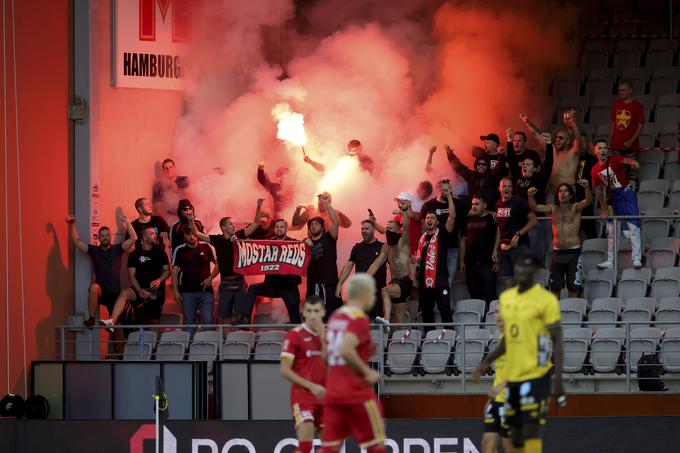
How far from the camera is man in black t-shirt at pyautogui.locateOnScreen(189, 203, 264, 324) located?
19.8 meters

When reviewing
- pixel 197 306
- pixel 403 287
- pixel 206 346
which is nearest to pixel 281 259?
pixel 197 306

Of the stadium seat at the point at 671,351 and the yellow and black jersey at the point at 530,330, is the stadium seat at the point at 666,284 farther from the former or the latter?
the yellow and black jersey at the point at 530,330

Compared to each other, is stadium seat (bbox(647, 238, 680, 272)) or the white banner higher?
the white banner

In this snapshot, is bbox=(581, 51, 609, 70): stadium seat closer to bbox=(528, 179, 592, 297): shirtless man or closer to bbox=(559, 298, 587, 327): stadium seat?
bbox=(528, 179, 592, 297): shirtless man

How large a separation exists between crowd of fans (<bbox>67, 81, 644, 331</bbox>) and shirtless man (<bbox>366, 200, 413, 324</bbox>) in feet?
0.05

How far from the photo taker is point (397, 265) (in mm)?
19234

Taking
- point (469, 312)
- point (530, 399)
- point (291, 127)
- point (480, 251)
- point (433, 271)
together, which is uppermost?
point (291, 127)

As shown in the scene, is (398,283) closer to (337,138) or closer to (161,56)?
(337,138)

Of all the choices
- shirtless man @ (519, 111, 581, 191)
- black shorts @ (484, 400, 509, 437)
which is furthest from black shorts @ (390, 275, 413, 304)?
black shorts @ (484, 400, 509, 437)

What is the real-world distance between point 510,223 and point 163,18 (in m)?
6.67

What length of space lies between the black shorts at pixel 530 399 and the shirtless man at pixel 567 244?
24.3 feet

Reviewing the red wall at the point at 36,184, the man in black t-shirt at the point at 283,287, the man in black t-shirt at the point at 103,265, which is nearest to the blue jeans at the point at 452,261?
the man in black t-shirt at the point at 283,287

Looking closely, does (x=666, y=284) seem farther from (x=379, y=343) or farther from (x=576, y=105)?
(x=576, y=105)

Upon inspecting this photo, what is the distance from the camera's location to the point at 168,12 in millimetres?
21656
